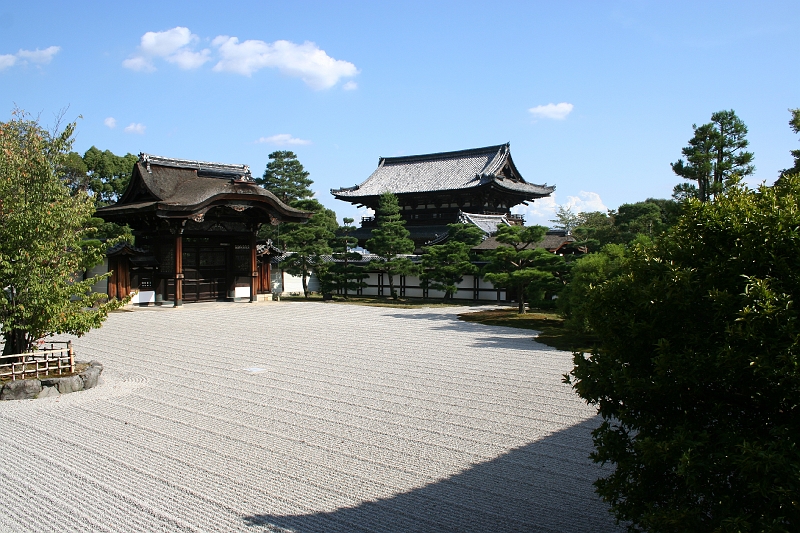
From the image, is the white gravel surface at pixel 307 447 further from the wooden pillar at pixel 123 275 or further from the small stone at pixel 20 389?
the wooden pillar at pixel 123 275

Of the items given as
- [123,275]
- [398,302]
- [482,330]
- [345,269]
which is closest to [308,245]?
[345,269]

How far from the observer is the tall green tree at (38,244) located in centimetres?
920

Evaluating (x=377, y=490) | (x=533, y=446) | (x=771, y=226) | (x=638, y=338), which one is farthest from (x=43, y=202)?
(x=771, y=226)

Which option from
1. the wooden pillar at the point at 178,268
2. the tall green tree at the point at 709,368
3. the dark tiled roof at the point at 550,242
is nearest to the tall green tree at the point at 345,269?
the dark tiled roof at the point at 550,242

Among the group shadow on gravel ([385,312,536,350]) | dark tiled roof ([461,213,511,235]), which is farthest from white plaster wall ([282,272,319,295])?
shadow on gravel ([385,312,536,350])

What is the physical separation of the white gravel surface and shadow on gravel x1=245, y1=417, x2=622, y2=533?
0.06 feet

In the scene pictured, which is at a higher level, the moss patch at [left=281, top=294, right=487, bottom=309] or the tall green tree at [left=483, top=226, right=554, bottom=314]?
the tall green tree at [left=483, top=226, right=554, bottom=314]

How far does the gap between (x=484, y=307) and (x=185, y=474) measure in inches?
797

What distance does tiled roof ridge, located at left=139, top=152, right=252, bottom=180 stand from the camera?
26.7 metres

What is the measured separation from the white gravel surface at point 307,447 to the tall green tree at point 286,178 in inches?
1638

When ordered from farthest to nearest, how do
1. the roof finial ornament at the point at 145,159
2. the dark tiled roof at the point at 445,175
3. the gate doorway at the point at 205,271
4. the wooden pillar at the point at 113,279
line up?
1. the dark tiled roof at the point at 445,175
2. the roof finial ornament at the point at 145,159
3. the gate doorway at the point at 205,271
4. the wooden pillar at the point at 113,279

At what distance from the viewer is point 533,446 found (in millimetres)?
6582

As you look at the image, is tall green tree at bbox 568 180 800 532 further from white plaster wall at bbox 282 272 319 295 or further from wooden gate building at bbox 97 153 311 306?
white plaster wall at bbox 282 272 319 295

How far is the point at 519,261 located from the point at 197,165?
16.5m
